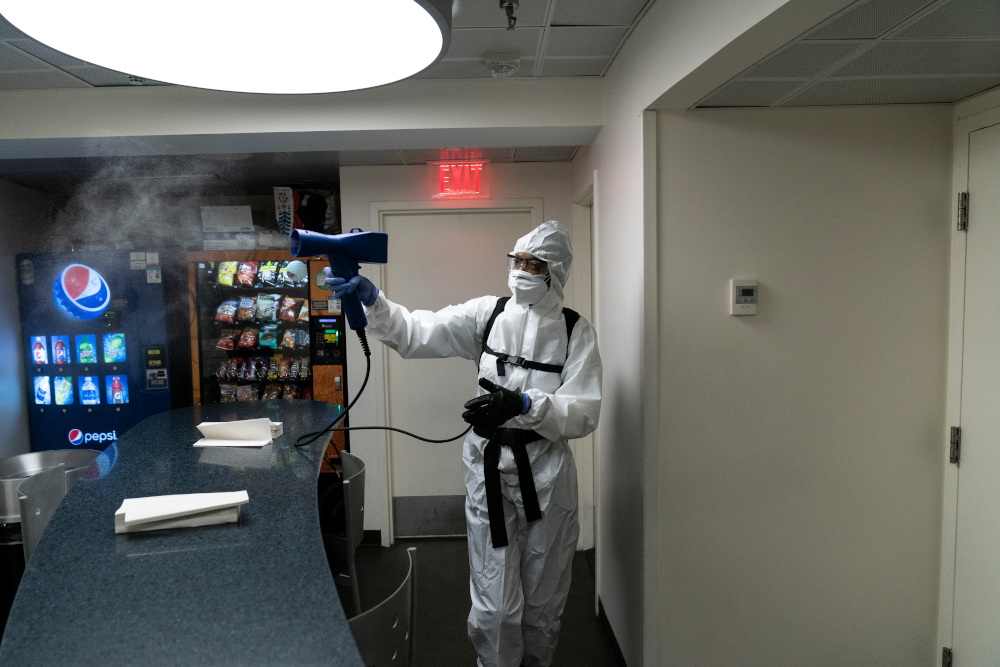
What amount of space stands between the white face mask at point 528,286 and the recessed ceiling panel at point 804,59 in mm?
845

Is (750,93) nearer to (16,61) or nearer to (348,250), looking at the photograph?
(348,250)

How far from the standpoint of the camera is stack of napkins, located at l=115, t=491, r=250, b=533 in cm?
106

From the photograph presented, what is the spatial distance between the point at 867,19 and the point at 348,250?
142cm

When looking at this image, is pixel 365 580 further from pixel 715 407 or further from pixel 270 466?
pixel 715 407

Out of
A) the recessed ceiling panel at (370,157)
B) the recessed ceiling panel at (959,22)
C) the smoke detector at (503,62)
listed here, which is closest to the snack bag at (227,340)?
the recessed ceiling panel at (370,157)

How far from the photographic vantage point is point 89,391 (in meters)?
3.34

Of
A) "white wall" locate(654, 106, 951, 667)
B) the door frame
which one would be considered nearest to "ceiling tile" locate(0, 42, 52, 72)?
"white wall" locate(654, 106, 951, 667)

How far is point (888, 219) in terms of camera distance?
1806mm

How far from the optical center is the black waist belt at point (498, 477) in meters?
1.87

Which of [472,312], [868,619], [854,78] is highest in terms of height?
[854,78]

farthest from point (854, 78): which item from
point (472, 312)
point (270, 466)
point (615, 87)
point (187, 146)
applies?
point (187, 146)

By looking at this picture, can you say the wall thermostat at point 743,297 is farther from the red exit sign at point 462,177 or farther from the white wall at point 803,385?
the red exit sign at point 462,177

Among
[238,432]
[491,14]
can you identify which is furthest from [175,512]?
[491,14]

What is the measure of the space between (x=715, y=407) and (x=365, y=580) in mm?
1982
